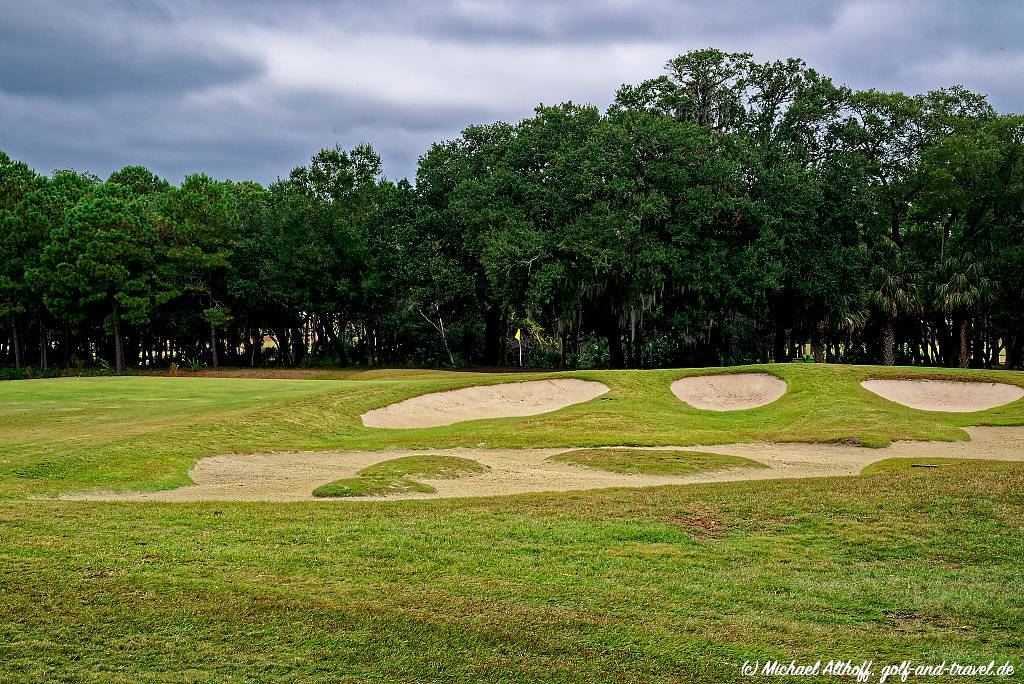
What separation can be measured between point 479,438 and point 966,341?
1737 inches

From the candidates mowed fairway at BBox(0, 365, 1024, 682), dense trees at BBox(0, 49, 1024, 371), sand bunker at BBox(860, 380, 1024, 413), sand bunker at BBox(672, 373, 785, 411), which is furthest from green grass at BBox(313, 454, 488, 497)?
dense trees at BBox(0, 49, 1024, 371)

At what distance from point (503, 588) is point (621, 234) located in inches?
1450

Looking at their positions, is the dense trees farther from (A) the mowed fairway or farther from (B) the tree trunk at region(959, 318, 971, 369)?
(A) the mowed fairway

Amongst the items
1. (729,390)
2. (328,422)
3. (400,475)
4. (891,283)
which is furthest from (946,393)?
(891,283)

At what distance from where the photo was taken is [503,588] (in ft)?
23.2

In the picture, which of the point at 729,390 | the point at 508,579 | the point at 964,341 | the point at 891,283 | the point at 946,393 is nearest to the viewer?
the point at 508,579

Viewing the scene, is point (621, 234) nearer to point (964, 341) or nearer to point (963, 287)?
point (963, 287)

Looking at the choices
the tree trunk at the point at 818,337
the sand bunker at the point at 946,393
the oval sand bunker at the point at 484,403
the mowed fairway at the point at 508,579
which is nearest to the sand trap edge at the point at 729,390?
the oval sand bunker at the point at 484,403

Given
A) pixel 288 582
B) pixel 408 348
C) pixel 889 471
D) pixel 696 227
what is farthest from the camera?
pixel 408 348

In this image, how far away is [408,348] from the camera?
67625 mm

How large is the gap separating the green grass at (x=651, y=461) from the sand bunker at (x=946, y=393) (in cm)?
1187

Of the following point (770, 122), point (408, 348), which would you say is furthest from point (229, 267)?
point (770, 122)

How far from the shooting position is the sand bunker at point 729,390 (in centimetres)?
2585

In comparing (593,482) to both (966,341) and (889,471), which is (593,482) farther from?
(966,341)
